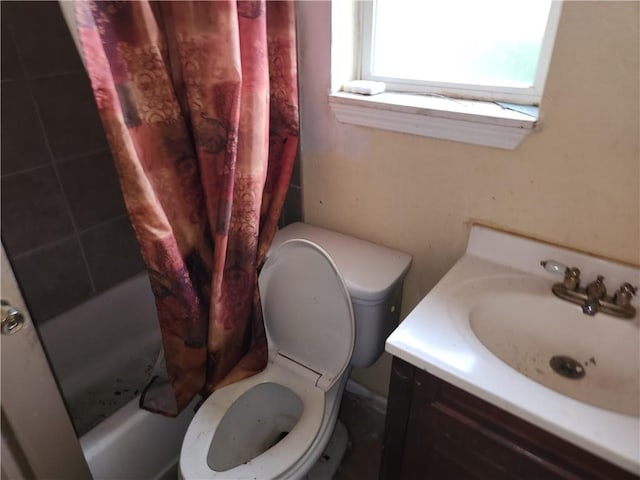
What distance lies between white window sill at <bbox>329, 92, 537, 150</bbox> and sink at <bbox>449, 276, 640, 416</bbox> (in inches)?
14.2

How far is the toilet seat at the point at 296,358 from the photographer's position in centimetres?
113

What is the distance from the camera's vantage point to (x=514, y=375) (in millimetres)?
815

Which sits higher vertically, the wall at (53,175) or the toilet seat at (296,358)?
the wall at (53,175)

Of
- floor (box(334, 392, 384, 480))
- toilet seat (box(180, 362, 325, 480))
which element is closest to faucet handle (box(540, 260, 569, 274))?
toilet seat (box(180, 362, 325, 480))

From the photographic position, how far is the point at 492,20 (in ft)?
3.53

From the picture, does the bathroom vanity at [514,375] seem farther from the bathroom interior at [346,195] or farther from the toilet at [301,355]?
the toilet at [301,355]

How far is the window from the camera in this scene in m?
1.04

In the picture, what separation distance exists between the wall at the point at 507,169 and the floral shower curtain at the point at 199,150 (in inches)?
6.3

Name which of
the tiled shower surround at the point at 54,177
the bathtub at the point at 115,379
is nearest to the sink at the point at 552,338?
the tiled shower surround at the point at 54,177

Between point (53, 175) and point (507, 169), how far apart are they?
4.33 ft

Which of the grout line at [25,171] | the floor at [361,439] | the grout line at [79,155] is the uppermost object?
the grout line at [79,155]

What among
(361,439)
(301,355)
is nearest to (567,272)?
(301,355)

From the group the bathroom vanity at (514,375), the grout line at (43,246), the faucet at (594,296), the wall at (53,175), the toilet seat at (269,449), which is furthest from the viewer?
the grout line at (43,246)

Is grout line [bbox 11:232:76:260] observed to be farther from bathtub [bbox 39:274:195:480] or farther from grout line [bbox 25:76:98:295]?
bathtub [bbox 39:274:195:480]
